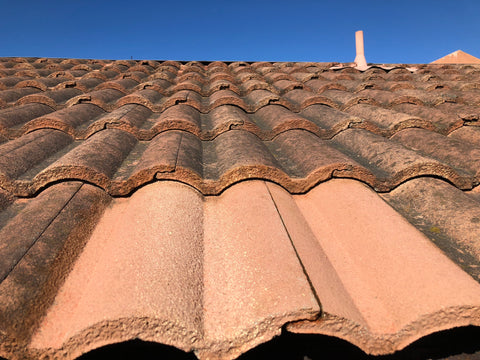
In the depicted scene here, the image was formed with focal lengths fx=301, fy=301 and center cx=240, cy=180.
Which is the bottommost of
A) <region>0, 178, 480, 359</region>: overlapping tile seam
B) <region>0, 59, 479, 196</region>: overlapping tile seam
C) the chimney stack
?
<region>0, 178, 480, 359</region>: overlapping tile seam

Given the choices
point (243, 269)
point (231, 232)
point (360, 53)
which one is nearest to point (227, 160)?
point (231, 232)

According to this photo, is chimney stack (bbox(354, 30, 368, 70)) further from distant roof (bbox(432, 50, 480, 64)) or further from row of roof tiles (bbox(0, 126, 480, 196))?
row of roof tiles (bbox(0, 126, 480, 196))

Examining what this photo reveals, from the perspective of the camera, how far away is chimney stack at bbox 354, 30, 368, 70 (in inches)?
235

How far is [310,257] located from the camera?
1074mm

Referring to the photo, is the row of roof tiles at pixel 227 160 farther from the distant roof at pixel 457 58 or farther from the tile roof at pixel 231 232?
the distant roof at pixel 457 58

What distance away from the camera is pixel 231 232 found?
1192 mm

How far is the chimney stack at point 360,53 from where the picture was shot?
596 centimetres

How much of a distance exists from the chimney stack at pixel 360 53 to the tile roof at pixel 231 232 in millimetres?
4187

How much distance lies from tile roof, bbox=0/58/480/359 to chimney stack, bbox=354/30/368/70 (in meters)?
4.19

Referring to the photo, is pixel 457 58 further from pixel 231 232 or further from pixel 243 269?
pixel 243 269

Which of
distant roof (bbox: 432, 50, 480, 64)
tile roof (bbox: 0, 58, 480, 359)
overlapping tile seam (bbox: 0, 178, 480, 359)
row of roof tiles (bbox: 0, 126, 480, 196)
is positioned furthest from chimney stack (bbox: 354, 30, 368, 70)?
overlapping tile seam (bbox: 0, 178, 480, 359)

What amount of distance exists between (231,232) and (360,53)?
6322 millimetres

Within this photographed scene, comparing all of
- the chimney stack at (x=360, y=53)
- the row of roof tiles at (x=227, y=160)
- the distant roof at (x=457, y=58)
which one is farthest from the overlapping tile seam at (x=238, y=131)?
the distant roof at (x=457, y=58)

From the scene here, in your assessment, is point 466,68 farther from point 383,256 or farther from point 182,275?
point 182,275
